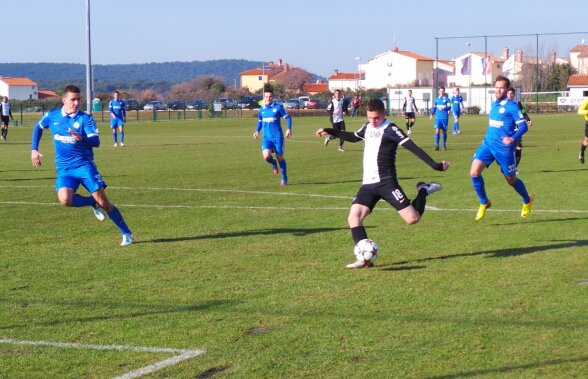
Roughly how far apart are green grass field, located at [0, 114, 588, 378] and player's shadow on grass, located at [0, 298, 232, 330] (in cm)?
3

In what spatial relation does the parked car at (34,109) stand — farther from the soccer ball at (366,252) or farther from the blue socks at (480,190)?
the soccer ball at (366,252)

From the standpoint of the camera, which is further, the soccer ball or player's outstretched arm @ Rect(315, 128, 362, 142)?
player's outstretched arm @ Rect(315, 128, 362, 142)

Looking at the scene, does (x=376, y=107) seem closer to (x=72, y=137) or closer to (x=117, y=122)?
(x=72, y=137)

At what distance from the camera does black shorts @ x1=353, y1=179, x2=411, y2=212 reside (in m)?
9.60

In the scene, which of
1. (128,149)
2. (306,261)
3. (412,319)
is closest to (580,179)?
(306,261)

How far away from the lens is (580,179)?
19.0 meters

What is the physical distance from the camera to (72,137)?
10938 mm

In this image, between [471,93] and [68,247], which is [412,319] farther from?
[471,93]

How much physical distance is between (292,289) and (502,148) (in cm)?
569

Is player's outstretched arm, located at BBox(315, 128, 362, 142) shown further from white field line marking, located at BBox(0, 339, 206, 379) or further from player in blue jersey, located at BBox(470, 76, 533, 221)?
white field line marking, located at BBox(0, 339, 206, 379)

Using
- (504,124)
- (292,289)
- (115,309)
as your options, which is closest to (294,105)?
(504,124)

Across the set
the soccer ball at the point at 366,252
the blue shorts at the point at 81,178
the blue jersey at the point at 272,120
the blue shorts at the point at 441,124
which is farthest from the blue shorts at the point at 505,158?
the blue shorts at the point at 441,124

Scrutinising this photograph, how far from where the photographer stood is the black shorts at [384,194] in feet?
31.5

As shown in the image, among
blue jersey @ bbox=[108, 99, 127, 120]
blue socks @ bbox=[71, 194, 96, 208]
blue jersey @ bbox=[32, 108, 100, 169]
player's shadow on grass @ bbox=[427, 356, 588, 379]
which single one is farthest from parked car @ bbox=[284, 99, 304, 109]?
player's shadow on grass @ bbox=[427, 356, 588, 379]
